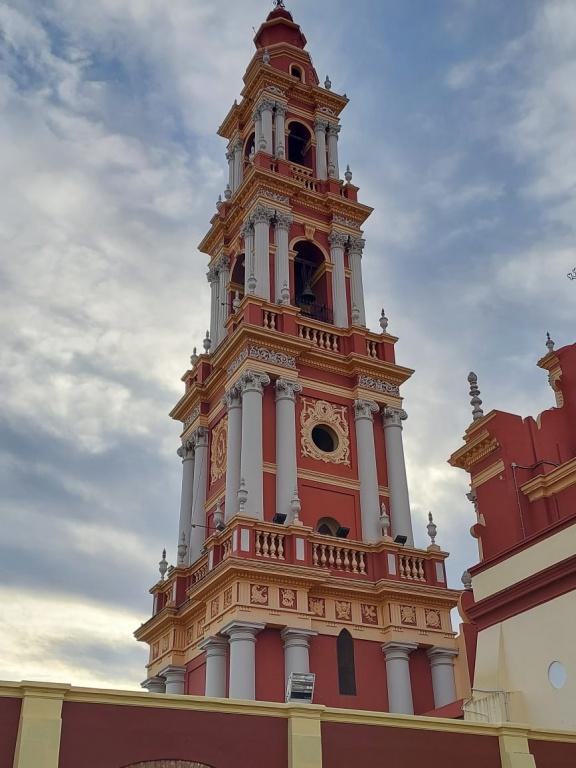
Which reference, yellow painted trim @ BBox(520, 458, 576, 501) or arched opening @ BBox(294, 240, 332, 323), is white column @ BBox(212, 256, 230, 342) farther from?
yellow painted trim @ BBox(520, 458, 576, 501)

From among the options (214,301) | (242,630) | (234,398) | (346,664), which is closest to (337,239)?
(214,301)

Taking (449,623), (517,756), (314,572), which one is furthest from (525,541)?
(449,623)

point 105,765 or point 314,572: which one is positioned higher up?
point 314,572

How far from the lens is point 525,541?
1403 cm

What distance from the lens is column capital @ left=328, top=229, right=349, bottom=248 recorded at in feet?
89.9

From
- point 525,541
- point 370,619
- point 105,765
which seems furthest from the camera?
point 370,619

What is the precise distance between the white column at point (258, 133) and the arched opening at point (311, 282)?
3.46 meters

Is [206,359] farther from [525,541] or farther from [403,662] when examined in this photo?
[525,541]

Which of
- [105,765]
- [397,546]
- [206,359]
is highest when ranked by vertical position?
[206,359]

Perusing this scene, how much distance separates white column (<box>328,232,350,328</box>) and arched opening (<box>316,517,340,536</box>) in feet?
20.1

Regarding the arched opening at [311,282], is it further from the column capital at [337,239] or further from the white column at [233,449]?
the white column at [233,449]

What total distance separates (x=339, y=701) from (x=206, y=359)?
1084cm

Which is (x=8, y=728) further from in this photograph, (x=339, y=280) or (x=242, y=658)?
(x=339, y=280)

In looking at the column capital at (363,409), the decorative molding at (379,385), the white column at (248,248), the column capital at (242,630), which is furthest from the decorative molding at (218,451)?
the column capital at (242,630)
